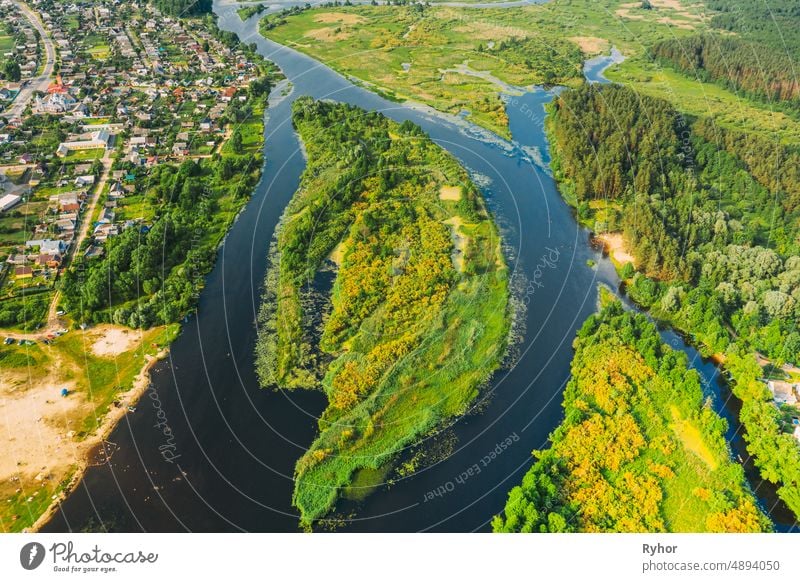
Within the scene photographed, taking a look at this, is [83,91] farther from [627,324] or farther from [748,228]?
[748,228]

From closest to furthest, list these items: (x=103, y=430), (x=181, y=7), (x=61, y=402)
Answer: (x=103, y=430) < (x=61, y=402) < (x=181, y=7)

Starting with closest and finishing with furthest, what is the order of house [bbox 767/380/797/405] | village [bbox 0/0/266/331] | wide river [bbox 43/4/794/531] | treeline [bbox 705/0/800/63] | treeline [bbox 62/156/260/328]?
1. wide river [bbox 43/4/794/531]
2. house [bbox 767/380/797/405]
3. treeline [bbox 62/156/260/328]
4. village [bbox 0/0/266/331]
5. treeline [bbox 705/0/800/63]

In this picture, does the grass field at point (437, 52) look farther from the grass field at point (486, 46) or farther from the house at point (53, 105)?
the house at point (53, 105)

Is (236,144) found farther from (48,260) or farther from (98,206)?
(48,260)

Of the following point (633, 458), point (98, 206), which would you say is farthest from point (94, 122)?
point (633, 458)

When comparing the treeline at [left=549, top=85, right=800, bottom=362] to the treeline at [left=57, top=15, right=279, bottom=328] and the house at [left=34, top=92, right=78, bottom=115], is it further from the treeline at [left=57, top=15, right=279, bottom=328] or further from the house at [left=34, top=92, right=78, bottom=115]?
the house at [left=34, top=92, right=78, bottom=115]

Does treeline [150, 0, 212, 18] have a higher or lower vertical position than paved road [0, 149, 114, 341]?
higher

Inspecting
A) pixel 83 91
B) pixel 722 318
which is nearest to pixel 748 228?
pixel 722 318
